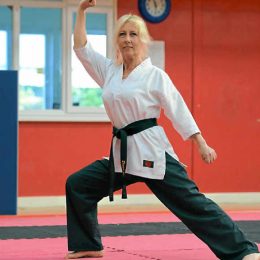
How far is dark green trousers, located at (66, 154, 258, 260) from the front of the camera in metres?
3.58

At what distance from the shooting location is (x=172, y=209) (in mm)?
3695

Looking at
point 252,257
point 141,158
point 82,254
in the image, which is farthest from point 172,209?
point 82,254

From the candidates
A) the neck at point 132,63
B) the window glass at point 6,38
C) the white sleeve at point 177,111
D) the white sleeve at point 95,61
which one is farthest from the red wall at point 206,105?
the white sleeve at point 177,111

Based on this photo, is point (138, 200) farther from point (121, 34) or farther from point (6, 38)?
point (121, 34)

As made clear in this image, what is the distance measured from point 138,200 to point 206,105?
1.45 m

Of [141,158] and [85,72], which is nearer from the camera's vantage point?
[141,158]

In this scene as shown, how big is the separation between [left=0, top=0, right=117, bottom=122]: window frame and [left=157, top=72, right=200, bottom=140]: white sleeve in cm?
454

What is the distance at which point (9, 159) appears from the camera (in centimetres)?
663

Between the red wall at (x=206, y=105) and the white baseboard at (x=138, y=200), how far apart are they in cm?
6

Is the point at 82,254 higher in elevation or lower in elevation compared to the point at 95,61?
lower

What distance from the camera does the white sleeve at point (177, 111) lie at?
11.9 ft

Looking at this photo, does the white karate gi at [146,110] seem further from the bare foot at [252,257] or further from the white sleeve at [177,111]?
the bare foot at [252,257]

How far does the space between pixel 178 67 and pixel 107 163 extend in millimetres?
4935

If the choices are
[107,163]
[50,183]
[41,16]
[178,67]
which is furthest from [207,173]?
[107,163]
